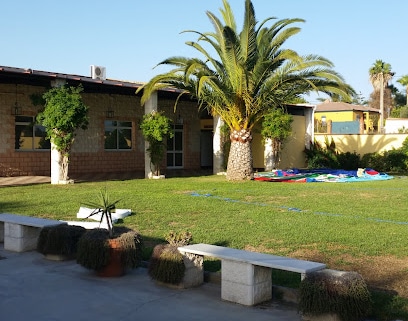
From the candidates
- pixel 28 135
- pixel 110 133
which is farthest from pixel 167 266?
pixel 110 133

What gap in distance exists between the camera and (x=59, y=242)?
7.39m

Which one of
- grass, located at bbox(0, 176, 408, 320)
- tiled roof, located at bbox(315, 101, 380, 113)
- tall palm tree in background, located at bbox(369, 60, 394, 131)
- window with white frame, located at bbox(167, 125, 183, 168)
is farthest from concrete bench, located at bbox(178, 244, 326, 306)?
tall palm tree in background, located at bbox(369, 60, 394, 131)

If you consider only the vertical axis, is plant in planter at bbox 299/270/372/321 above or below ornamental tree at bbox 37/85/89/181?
below

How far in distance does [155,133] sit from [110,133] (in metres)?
4.87

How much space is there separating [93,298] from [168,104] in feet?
72.4

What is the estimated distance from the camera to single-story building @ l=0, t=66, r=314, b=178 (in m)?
20.7

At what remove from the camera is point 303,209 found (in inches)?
Answer: 467

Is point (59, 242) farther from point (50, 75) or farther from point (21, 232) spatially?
point (50, 75)

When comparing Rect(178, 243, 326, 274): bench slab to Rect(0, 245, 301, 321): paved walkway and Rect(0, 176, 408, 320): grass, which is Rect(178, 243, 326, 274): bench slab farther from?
Rect(0, 176, 408, 320): grass

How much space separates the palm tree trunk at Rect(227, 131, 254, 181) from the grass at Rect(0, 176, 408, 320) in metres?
2.53

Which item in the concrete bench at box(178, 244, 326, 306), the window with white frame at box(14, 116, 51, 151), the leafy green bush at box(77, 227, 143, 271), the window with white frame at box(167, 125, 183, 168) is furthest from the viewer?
the window with white frame at box(167, 125, 183, 168)

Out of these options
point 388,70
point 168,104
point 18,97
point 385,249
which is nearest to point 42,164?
point 18,97

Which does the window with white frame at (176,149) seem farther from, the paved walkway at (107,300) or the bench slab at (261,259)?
the bench slab at (261,259)

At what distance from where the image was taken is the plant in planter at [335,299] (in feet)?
15.7
